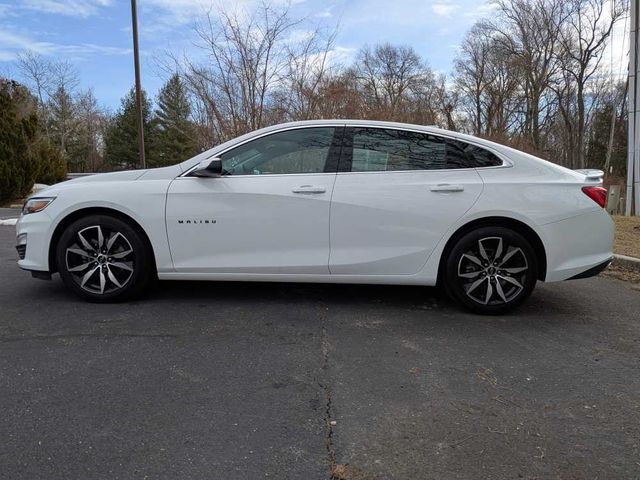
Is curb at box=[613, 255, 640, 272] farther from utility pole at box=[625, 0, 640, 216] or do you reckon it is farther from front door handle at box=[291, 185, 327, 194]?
utility pole at box=[625, 0, 640, 216]

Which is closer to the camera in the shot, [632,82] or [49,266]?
[49,266]

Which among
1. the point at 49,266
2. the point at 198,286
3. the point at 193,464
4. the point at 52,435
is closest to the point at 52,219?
the point at 49,266

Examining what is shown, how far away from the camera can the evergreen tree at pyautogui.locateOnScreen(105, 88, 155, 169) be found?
171ft

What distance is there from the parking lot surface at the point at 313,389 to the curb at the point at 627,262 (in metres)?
1.92

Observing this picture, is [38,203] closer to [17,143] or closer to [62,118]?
[17,143]

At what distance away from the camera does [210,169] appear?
444cm

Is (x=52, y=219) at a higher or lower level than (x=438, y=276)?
higher

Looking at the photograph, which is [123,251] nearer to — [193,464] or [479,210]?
[193,464]

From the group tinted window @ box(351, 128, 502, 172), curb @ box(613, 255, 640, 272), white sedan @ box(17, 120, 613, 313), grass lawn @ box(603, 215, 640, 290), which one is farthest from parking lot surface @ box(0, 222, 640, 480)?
curb @ box(613, 255, 640, 272)

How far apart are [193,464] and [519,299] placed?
313cm

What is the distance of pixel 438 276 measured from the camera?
4.54m

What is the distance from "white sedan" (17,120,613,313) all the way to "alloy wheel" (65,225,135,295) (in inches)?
0.4

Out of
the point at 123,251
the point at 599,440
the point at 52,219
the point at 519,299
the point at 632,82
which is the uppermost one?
the point at 632,82

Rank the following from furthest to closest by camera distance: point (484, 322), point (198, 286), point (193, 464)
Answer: point (198, 286)
point (484, 322)
point (193, 464)
